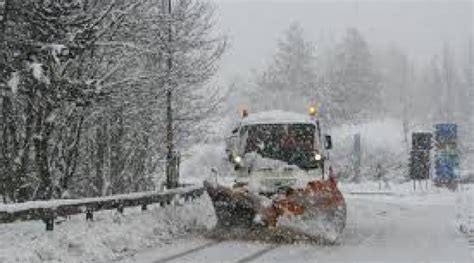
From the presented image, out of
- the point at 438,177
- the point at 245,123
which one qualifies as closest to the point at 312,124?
the point at 245,123

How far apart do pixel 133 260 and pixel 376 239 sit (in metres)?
6.18

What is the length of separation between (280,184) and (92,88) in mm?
4857

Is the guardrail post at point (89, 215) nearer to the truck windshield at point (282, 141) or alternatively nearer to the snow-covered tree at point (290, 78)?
the truck windshield at point (282, 141)

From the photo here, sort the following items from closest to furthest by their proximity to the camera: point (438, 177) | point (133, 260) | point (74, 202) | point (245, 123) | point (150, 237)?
1. point (133, 260)
2. point (74, 202)
3. point (150, 237)
4. point (245, 123)
5. point (438, 177)

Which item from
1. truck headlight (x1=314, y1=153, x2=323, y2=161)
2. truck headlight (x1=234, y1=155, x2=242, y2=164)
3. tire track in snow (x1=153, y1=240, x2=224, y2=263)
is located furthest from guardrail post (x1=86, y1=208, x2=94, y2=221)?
truck headlight (x1=314, y1=153, x2=323, y2=161)

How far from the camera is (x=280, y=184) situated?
57.0 ft

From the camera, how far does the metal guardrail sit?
13.3 metres

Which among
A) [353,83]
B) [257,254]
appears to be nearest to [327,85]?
[353,83]

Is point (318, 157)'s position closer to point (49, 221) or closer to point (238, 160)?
point (238, 160)

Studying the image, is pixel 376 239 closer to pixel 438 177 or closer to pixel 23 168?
pixel 23 168

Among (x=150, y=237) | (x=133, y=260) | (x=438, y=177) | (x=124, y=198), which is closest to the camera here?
(x=133, y=260)

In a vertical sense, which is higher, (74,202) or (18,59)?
(18,59)

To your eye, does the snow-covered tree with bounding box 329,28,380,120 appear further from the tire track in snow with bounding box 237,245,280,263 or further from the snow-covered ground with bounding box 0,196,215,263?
the tire track in snow with bounding box 237,245,280,263

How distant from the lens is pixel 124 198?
17234mm
